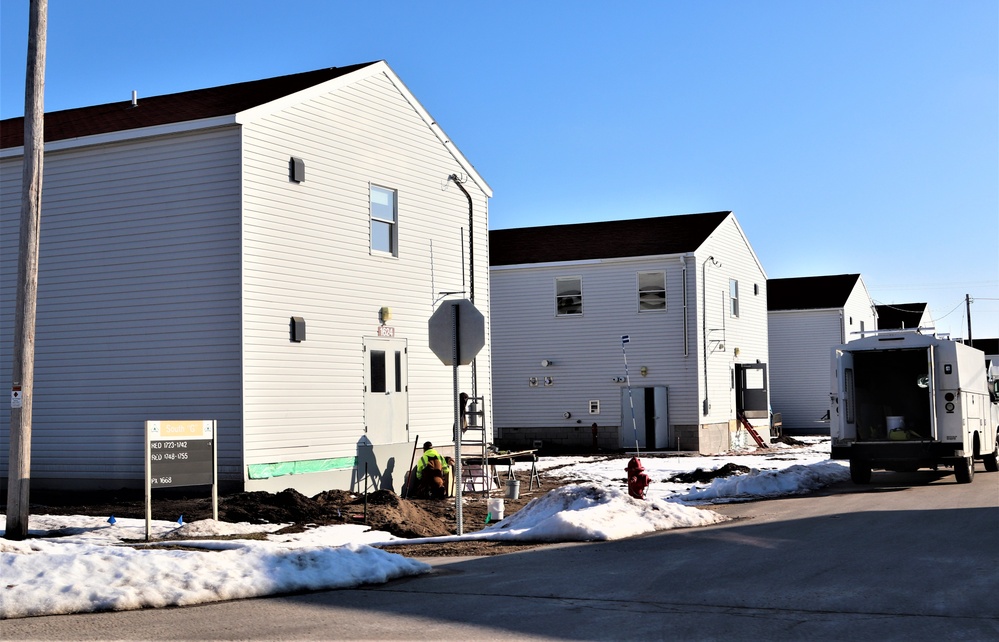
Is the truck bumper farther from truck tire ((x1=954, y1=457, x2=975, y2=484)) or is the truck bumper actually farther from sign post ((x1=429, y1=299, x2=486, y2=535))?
sign post ((x1=429, y1=299, x2=486, y2=535))

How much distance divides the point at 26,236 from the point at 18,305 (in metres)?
0.86

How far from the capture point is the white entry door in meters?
21.0

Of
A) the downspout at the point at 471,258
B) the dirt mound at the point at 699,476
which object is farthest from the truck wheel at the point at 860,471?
the downspout at the point at 471,258

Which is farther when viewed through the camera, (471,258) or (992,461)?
(992,461)

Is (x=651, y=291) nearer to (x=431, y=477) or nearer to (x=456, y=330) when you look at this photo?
(x=431, y=477)

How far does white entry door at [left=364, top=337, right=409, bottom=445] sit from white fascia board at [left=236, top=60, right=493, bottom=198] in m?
4.62

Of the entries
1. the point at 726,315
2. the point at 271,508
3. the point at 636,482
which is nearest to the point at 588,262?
the point at 726,315

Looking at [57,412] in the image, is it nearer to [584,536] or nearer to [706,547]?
[584,536]

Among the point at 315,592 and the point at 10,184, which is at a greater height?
the point at 10,184

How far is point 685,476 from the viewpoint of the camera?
78.0 ft

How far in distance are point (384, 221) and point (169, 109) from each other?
176 inches

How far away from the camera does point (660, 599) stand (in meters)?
9.00

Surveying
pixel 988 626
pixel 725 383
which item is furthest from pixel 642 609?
pixel 725 383

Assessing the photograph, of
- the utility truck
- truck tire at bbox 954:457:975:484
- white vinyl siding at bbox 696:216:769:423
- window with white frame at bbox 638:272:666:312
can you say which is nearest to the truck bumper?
the utility truck
